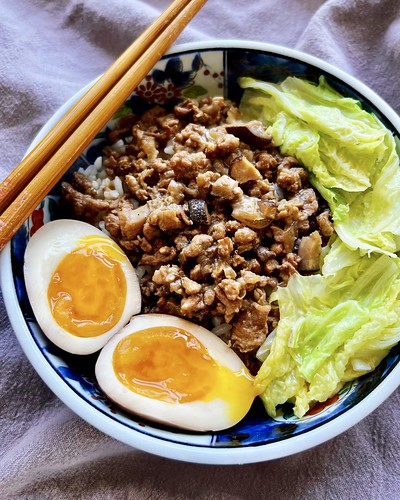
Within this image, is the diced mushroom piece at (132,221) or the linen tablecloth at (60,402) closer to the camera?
the diced mushroom piece at (132,221)

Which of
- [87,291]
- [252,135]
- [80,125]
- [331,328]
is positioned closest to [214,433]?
[331,328]

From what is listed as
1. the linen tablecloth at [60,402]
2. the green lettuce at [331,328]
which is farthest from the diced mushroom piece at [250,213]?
the linen tablecloth at [60,402]

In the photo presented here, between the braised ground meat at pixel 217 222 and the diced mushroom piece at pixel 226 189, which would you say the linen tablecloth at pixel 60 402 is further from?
the diced mushroom piece at pixel 226 189

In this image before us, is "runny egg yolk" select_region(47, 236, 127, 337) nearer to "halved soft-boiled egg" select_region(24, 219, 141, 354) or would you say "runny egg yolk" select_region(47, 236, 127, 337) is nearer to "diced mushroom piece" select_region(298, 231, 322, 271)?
"halved soft-boiled egg" select_region(24, 219, 141, 354)

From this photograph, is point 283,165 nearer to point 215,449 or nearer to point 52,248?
point 52,248

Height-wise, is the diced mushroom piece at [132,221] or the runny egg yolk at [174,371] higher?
the diced mushroom piece at [132,221]

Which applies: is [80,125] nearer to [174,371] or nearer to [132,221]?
[132,221]

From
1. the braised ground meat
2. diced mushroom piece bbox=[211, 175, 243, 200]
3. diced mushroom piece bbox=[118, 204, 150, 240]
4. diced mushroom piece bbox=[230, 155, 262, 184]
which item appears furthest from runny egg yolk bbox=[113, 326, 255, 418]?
diced mushroom piece bbox=[230, 155, 262, 184]
